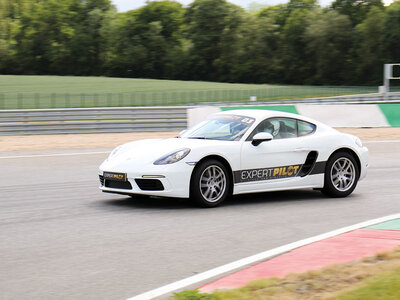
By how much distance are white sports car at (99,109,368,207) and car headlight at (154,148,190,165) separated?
0.5 inches

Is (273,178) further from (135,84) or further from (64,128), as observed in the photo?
(135,84)

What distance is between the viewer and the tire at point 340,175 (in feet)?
31.6

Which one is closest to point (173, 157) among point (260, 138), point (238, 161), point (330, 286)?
point (238, 161)

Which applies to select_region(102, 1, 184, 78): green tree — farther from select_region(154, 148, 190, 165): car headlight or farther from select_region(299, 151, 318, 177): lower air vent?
select_region(154, 148, 190, 165): car headlight

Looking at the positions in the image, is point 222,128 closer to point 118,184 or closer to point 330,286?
point 118,184

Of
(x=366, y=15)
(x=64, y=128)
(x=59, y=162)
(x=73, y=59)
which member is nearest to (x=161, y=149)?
(x=59, y=162)

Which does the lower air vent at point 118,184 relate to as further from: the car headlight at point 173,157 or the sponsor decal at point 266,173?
the sponsor decal at point 266,173

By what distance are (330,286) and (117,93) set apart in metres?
51.6

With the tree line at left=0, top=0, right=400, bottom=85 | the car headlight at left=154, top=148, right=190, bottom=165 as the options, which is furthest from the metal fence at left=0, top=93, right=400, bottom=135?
the tree line at left=0, top=0, right=400, bottom=85

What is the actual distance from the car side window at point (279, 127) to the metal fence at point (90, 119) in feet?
41.2

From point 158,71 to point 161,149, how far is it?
93.5 m

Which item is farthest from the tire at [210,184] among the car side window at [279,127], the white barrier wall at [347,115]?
the white barrier wall at [347,115]

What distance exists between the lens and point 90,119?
2234cm

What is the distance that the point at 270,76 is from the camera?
336 feet
